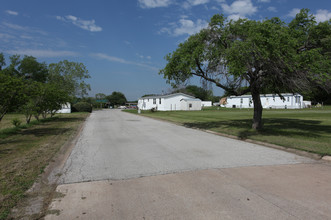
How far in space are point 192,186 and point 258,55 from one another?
7.77m

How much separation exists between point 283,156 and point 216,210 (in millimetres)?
4850

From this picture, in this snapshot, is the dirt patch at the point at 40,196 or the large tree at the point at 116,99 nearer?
the dirt patch at the point at 40,196

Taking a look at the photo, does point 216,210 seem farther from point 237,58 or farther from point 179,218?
point 237,58

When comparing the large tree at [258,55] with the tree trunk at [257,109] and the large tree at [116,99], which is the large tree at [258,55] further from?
the large tree at [116,99]

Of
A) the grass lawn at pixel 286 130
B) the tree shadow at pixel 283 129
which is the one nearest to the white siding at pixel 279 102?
the grass lawn at pixel 286 130

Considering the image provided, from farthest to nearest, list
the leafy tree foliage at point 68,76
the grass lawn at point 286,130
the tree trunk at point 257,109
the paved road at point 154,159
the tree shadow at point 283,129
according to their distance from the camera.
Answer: the leafy tree foliage at point 68,76 < the tree trunk at point 257,109 < the tree shadow at point 283,129 < the grass lawn at point 286,130 < the paved road at point 154,159

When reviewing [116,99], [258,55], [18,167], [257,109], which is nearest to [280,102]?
[257,109]

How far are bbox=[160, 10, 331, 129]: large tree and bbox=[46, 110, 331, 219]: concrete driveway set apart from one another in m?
4.54

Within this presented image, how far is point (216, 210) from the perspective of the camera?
3707mm

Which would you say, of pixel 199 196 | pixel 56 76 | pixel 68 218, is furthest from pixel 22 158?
pixel 56 76

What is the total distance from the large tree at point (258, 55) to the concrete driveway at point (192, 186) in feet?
14.9

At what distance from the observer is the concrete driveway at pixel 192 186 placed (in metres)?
3.67

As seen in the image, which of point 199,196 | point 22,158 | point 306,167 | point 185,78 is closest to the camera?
point 199,196

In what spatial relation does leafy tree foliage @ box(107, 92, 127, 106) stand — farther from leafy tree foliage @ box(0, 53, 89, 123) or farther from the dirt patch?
the dirt patch
